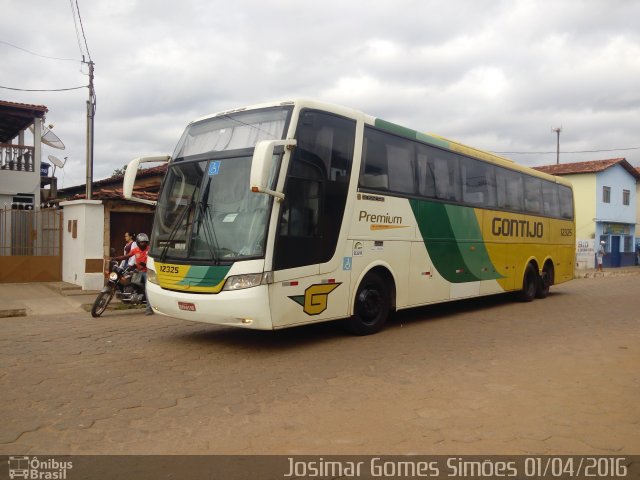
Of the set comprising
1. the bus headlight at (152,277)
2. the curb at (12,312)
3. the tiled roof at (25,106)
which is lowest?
the curb at (12,312)

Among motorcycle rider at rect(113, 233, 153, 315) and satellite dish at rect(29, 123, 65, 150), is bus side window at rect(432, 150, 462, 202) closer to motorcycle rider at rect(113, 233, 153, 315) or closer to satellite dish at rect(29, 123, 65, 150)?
motorcycle rider at rect(113, 233, 153, 315)

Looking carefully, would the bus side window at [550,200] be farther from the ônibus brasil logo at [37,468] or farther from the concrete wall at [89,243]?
the ônibus brasil logo at [37,468]

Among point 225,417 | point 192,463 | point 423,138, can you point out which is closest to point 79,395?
point 225,417

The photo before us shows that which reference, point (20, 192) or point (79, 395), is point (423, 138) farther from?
point (20, 192)

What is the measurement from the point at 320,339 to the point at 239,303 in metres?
1.94

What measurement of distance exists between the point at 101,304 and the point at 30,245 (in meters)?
7.28

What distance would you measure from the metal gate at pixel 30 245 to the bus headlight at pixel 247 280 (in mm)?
10738

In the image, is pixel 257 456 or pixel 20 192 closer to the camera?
pixel 257 456

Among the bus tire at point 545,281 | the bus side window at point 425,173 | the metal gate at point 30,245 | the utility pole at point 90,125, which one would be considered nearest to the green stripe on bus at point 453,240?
the bus side window at point 425,173

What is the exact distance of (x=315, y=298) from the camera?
7113 millimetres

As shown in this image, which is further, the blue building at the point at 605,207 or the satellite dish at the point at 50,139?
the blue building at the point at 605,207

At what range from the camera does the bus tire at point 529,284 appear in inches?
520

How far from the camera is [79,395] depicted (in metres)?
5.07

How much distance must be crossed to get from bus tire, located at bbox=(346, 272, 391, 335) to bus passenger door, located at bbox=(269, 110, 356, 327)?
464 mm
